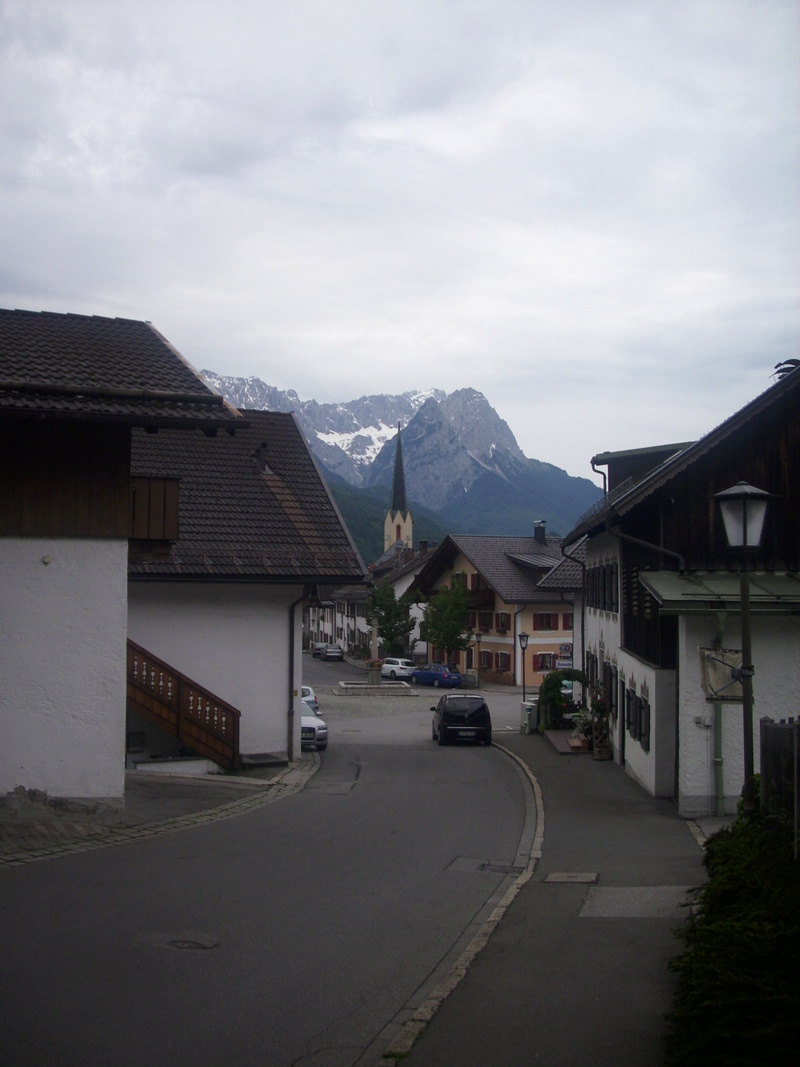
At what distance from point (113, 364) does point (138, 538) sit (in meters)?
2.48

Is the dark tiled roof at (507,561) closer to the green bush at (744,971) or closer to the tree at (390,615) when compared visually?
the tree at (390,615)

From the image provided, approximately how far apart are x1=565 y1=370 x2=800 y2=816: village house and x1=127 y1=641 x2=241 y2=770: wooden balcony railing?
25.9ft

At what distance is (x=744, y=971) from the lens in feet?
17.6

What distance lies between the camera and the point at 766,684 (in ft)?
53.2

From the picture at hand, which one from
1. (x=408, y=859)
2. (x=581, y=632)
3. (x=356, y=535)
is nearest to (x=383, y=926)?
(x=408, y=859)

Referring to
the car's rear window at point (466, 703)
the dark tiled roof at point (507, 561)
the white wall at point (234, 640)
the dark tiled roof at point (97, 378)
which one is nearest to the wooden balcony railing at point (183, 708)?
the white wall at point (234, 640)

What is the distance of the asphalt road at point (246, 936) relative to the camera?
6164 mm

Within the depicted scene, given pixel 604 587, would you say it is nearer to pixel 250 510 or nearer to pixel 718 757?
pixel 250 510

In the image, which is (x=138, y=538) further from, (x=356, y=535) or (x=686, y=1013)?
(x=356, y=535)

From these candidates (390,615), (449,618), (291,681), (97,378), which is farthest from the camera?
(390,615)

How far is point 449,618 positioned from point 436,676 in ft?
11.9

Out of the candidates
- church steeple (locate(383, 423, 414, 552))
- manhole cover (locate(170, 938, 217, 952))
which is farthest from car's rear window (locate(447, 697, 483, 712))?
church steeple (locate(383, 423, 414, 552))

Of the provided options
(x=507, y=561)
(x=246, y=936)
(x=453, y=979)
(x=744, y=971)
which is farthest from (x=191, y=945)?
(x=507, y=561)

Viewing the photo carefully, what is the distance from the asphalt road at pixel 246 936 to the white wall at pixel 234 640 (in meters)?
5.73
